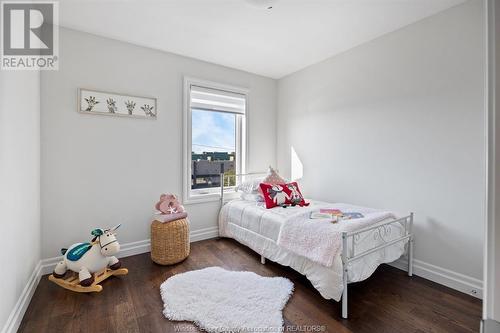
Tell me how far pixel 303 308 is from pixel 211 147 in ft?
8.04

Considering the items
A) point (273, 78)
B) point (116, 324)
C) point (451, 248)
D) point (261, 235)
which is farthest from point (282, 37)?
point (116, 324)

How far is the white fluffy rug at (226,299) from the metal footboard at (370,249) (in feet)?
1.74

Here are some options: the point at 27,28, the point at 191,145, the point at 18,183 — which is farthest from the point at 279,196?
the point at 27,28

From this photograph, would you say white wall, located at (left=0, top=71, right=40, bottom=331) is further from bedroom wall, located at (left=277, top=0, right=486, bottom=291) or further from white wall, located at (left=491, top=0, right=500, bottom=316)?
bedroom wall, located at (left=277, top=0, right=486, bottom=291)

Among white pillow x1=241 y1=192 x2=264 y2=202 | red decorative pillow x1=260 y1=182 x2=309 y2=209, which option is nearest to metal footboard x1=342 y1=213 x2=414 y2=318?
red decorative pillow x1=260 y1=182 x2=309 y2=209

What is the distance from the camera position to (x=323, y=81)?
3398mm

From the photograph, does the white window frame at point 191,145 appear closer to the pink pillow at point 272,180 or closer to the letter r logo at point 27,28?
the pink pillow at point 272,180

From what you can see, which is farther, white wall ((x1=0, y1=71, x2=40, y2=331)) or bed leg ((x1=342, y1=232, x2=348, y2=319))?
bed leg ((x1=342, y1=232, x2=348, y2=319))

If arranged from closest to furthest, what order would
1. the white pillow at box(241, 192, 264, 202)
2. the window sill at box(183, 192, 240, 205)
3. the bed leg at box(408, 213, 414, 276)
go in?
the bed leg at box(408, 213, 414, 276)
the white pillow at box(241, 192, 264, 202)
the window sill at box(183, 192, 240, 205)

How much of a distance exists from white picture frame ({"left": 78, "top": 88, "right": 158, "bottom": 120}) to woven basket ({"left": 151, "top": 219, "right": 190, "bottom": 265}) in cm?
132

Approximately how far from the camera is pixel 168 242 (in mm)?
2633

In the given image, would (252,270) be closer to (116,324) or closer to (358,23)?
(116,324)

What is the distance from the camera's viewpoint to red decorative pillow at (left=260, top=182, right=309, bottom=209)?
114 inches

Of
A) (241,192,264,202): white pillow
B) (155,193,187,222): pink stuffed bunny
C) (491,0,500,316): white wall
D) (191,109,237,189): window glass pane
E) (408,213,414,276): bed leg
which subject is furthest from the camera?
(191,109,237,189): window glass pane
